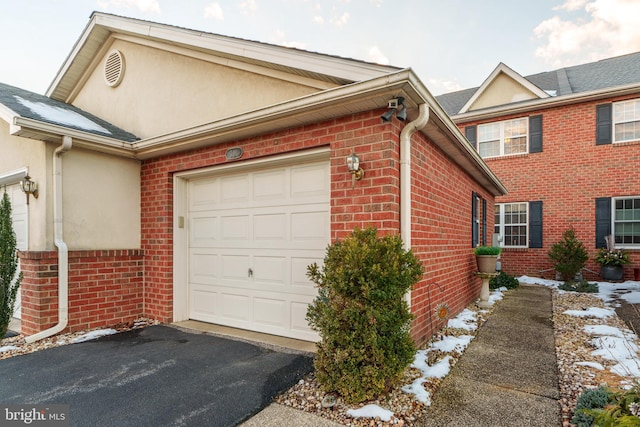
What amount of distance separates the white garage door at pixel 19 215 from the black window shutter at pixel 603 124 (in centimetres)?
1394

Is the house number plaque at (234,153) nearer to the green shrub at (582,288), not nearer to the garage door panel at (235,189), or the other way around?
the garage door panel at (235,189)

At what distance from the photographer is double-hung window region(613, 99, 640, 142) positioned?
9.31 m

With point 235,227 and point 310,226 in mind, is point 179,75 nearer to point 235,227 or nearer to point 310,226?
point 235,227

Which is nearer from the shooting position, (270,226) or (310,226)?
(310,226)

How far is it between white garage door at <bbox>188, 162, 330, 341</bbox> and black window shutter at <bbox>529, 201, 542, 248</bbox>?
950 cm

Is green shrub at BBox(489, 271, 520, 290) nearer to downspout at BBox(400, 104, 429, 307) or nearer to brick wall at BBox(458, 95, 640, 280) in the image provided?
brick wall at BBox(458, 95, 640, 280)

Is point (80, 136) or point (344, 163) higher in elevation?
point (80, 136)

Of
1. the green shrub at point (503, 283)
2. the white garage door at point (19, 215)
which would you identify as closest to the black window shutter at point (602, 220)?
the green shrub at point (503, 283)

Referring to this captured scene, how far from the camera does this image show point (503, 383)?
3016mm

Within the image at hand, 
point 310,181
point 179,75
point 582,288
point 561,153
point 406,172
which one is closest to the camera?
point 406,172

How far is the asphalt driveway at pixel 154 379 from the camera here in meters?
2.54

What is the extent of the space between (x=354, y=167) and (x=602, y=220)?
10198mm

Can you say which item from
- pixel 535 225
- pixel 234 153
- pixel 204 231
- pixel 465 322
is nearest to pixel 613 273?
pixel 535 225

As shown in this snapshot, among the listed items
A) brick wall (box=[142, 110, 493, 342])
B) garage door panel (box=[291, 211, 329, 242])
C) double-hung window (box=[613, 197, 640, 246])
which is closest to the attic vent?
brick wall (box=[142, 110, 493, 342])
